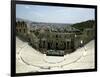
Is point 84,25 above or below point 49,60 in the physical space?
above

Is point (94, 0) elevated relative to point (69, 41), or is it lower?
elevated

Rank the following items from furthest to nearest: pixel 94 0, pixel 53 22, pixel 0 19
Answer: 1. pixel 94 0
2. pixel 53 22
3. pixel 0 19

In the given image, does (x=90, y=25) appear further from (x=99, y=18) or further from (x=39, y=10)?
(x=39, y=10)

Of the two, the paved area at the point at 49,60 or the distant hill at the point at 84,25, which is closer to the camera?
the paved area at the point at 49,60

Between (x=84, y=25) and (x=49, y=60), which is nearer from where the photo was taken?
(x=49, y=60)

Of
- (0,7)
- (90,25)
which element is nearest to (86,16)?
(90,25)

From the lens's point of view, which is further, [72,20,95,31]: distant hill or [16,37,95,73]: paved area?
[72,20,95,31]: distant hill

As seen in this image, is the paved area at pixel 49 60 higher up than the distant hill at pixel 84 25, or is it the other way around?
the distant hill at pixel 84 25

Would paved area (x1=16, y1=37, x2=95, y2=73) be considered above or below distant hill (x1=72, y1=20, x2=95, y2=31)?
below
